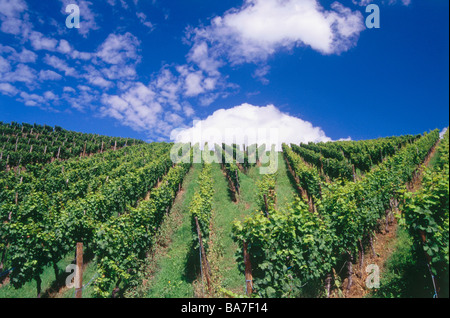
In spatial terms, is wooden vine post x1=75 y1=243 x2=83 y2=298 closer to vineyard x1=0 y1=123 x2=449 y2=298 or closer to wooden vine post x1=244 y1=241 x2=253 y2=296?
vineyard x1=0 y1=123 x2=449 y2=298

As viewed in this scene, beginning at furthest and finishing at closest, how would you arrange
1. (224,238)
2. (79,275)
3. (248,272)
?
(224,238) → (79,275) → (248,272)

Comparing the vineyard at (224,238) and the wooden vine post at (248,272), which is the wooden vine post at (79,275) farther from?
the wooden vine post at (248,272)

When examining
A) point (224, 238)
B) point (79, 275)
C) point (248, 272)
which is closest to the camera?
point (248, 272)

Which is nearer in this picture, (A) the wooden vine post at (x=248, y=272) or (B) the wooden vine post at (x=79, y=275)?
(A) the wooden vine post at (x=248, y=272)

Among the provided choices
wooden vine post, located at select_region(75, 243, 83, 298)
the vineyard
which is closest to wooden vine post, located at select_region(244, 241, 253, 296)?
the vineyard

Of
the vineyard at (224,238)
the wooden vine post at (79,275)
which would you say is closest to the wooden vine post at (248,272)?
the vineyard at (224,238)

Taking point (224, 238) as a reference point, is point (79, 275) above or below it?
above

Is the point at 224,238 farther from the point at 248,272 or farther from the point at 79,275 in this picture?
the point at 79,275

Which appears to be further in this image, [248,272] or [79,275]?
[79,275]

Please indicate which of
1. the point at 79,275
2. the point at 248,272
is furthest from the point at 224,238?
the point at 79,275
